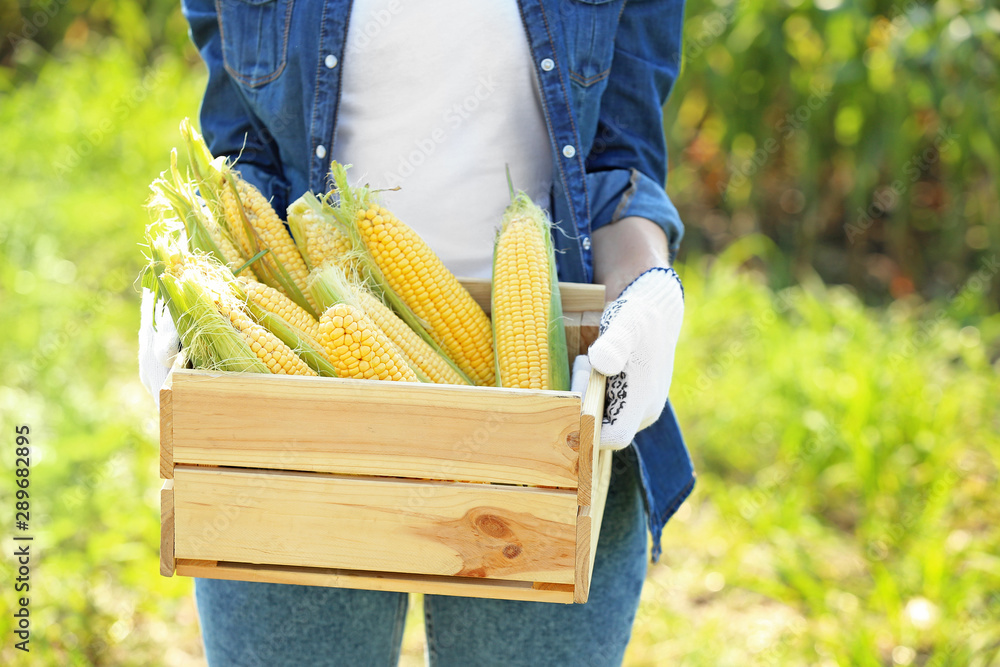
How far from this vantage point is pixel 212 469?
1130 mm

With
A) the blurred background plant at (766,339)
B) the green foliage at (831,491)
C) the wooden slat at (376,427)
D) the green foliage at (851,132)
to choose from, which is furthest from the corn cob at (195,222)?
the green foliage at (851,132)

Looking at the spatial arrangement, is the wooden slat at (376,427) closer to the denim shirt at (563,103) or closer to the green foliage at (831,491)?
the denim shirt at (563,103)

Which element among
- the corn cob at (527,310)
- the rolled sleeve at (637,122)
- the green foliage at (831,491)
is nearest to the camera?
the corn cob at (527,310)

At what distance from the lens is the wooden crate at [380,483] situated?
1075mm

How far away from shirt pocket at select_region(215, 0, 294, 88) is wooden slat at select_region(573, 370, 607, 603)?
79 cm

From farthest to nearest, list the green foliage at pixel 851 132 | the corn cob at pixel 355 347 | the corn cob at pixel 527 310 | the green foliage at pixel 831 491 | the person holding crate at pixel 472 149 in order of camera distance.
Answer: the green foliage at pixel 851 132
the green foliage at pixel 831 491
the person holding crate at pixel 472 149
the corn cob at pixel 527 310
the corn cob at pixel 355 347

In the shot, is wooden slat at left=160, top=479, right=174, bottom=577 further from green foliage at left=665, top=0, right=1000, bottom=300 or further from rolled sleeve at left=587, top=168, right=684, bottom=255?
green foliage at left=665, top=0, right=1000, bottom=300

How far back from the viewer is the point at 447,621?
1.43 meters

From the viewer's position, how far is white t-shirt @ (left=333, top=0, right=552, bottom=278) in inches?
56.9

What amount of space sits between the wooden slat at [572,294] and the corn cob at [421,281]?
0.13ft

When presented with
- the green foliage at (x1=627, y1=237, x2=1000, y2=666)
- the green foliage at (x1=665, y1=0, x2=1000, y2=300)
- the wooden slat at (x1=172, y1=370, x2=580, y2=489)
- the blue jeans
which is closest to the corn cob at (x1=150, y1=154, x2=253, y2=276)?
the wooden slat at (x1=172, y1=370, x2=580, y2=489)

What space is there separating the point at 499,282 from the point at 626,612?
1.92ft

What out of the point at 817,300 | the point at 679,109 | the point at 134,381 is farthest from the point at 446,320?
the point at 679,109

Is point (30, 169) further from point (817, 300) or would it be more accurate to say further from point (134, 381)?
point (817, 300)
